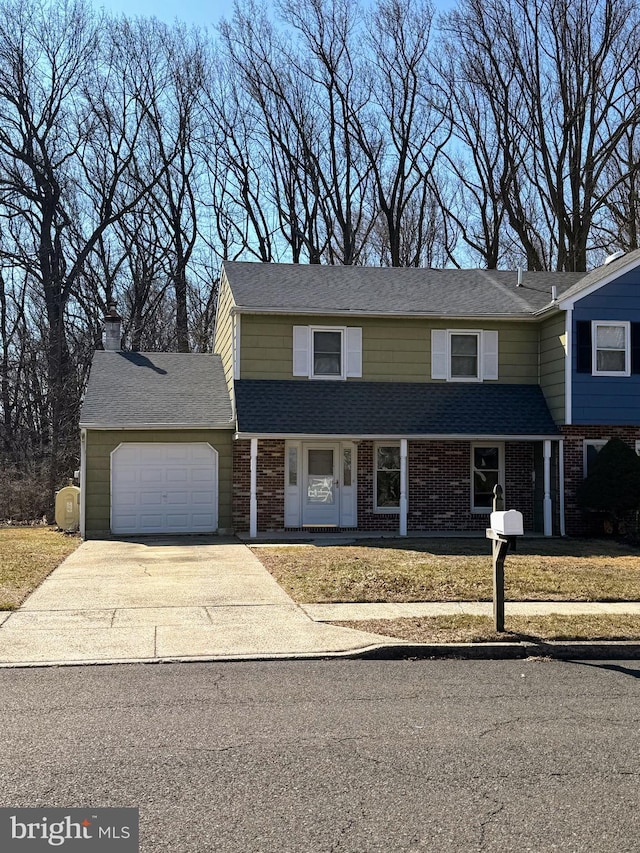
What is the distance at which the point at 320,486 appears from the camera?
21094 millimetres

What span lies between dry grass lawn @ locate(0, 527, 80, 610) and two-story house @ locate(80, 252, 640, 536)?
4.52 ft

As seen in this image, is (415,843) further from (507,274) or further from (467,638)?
(507,274)

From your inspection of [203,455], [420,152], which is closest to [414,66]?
[420,152]

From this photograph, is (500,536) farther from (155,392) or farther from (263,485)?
(155,392)

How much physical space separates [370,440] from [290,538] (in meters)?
3.22

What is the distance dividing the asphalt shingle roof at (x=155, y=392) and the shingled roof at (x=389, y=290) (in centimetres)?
269

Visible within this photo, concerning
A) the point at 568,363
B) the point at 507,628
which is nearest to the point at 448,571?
the point at 507,628

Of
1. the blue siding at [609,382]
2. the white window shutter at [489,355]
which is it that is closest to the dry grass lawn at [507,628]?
the blue siding at [609,382]

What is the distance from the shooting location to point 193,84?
118 ft

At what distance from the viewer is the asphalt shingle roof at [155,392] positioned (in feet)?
67.4

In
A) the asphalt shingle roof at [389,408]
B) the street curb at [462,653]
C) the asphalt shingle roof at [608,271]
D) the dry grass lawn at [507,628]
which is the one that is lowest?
the street curb at [462,653]

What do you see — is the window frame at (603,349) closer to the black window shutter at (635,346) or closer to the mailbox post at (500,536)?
the black window shutter at (635,346)

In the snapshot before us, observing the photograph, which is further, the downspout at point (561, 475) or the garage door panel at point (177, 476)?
the garage door panel at point (177, 476)

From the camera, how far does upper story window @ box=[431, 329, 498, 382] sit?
21594 mm
